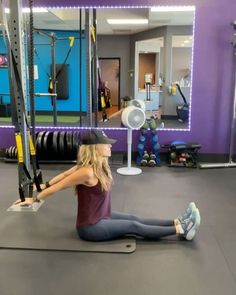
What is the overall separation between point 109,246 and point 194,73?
362 cm

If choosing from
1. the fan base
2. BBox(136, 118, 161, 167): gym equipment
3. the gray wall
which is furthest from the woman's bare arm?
the gray wall

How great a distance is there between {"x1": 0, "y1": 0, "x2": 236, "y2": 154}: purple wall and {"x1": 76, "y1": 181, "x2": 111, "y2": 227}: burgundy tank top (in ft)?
10.2

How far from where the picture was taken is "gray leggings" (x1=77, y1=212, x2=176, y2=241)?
2562 millimetres

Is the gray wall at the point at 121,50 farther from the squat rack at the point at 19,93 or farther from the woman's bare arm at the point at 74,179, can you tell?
the woman's bare arm at the point at 74,179

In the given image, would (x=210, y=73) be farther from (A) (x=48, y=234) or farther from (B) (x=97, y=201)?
(A) (x=48, y=234)

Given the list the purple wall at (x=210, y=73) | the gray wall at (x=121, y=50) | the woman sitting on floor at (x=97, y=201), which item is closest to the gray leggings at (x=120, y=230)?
the woman sitting on floor at (x=97, y=201)

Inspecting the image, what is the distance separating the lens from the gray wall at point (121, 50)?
22.0ft

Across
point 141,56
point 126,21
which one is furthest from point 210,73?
point 126,21

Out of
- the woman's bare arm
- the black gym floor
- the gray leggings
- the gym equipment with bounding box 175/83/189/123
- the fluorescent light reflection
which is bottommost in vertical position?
the black gym floor

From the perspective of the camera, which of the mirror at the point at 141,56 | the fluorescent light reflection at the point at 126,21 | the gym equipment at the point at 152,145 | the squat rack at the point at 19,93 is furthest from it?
the fluorescent light reflection at the point at 126,21

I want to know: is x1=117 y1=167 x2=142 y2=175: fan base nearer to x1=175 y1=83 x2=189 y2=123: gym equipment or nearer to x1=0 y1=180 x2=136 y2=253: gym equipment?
x1=175 y1=83 x2=189 y2=123: gym equipment

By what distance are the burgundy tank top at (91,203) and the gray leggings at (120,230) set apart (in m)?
0.05

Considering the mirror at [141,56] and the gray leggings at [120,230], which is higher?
the mirror at [141,56]

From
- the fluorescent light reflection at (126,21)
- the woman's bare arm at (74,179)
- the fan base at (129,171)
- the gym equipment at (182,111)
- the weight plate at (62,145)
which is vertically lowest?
the fan base at (129,171)
